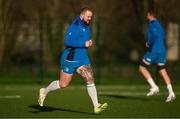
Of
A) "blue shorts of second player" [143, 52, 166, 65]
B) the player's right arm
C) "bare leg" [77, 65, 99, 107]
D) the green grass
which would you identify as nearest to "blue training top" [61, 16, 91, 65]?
the player's right arm

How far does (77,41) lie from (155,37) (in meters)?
3.77

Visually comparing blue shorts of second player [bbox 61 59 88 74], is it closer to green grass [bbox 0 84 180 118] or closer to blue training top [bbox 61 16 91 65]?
blue training top [bbox 61 16 91 65]

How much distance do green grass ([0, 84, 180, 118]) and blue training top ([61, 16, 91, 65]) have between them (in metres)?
1.02

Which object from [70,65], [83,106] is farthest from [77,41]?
[83,106]

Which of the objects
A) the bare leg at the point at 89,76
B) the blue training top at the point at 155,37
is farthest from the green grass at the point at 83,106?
the blue training top at the point at 155,37

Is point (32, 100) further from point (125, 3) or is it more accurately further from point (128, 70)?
point (125, 3)

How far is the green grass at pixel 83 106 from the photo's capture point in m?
12.9

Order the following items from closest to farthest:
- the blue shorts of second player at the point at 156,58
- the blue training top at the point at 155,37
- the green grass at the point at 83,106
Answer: the green grass at the point at 83,106 < the blue training top at the point at 155,37 < the blue shorts of second player at the point at 156,58

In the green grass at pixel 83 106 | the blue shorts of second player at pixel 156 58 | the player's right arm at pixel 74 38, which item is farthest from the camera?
the blue shorts of second player at pixel 156 58

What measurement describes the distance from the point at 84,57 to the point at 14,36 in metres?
13.1

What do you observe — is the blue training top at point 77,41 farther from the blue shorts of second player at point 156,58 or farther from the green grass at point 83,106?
the blue shorts of second player at point 156,58

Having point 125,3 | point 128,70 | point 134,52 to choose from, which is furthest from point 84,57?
point 125,3

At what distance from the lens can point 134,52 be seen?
28969 mm

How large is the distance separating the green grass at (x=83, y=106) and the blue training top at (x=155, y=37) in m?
1.16
